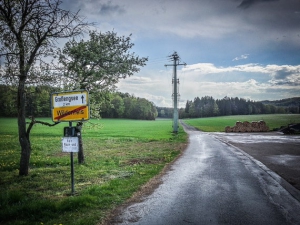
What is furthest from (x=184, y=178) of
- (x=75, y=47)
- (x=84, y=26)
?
(x=75, y=47)

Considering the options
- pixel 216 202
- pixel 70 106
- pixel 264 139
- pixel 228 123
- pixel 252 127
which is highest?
pixel 70 106

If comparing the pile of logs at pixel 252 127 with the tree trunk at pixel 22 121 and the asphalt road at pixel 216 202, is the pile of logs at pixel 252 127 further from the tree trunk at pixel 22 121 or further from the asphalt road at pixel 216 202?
the tree trunk at pixel 22 121

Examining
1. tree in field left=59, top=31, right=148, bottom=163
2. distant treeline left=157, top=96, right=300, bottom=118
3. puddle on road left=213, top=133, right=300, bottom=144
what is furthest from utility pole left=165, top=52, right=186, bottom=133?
distant treeline left=157, top=96, right=300, bottom=118

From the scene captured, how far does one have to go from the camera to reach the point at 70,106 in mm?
7488

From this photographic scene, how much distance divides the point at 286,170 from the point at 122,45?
35.7 feet

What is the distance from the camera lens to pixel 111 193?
7.37 m

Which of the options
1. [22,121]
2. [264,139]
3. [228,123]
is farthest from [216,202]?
[228,123]

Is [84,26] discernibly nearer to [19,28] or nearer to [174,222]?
[19,28]

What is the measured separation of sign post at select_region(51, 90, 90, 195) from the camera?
23.7 feet

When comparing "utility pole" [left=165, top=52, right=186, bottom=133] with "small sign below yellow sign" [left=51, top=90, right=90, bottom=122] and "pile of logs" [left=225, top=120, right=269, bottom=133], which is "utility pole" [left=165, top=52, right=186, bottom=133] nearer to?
"pile of logs" [left=225, top=120, right=269, bottom=133]

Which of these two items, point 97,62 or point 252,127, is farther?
point 252,127

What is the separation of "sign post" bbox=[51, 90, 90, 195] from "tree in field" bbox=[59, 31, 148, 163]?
3.84 m

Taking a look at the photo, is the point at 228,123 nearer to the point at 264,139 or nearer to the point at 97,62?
the point at 264,139

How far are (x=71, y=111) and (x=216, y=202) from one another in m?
5.50
